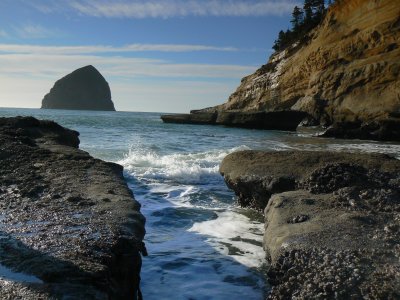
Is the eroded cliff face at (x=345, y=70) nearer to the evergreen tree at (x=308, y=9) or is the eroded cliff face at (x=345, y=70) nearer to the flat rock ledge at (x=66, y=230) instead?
the evergreen tree at (x=308, y=9)

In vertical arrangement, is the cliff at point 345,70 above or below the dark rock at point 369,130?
above

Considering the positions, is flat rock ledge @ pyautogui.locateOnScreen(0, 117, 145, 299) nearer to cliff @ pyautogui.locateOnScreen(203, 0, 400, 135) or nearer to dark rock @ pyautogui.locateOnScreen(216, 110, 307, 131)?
cliff @ pyautogui.locateOnScreen(203, 0, 400, 135)

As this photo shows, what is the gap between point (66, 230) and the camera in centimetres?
376

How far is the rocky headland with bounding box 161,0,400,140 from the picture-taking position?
2660 centimetres

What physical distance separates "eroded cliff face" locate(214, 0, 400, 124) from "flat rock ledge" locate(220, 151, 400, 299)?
68.8 ft

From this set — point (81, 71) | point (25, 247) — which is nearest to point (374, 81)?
point (25, 247)

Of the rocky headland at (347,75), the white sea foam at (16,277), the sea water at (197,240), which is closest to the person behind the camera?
the white sea foam at (16,277)

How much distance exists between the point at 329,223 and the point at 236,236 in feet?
5.71

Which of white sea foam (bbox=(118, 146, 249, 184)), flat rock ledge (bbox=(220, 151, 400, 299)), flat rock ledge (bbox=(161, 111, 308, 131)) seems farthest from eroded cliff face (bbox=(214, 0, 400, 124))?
flat rock ledge (bbox=(220, 151, 400, 299))

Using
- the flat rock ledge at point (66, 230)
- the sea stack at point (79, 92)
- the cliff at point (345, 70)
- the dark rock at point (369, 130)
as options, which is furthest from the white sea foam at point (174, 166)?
the sea stack at point (79, 92)

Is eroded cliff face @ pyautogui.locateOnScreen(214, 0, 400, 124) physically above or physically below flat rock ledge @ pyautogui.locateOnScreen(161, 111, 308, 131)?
above

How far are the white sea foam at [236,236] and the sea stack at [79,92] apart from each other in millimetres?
164887

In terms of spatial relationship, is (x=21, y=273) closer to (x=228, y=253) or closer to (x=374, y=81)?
(x=228, y=253)

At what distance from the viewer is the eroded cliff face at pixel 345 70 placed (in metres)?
28.1
